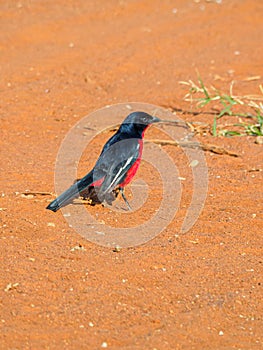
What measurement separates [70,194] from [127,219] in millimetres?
533

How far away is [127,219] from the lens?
5.79 metres

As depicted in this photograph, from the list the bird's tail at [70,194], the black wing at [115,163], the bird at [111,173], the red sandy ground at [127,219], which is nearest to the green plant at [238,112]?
the red sandy ground at [127,219]

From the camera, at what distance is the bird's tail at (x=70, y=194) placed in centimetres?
570

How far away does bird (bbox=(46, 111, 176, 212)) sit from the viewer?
5.76 metres

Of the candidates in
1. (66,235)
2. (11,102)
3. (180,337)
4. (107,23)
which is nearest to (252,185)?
(66,235)

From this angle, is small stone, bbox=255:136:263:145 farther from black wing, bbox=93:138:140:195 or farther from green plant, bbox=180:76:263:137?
black wing, bbox=93:138:140:195

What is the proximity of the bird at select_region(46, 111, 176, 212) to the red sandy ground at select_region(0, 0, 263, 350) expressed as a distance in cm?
29

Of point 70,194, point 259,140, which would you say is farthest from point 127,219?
point 259,140

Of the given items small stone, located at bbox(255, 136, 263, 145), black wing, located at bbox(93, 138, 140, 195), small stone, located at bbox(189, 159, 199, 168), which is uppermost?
black wing, located at bbox(93, 138, 140, 195)

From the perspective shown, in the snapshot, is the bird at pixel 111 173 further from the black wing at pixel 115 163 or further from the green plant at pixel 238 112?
the green plant at pixel 238 112

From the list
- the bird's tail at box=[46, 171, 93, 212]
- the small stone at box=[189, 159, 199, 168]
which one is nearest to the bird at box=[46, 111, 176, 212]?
the bird's tail at box=[46, 171, 93, 212]

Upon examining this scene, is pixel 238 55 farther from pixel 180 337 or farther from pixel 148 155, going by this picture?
pixel 180 337

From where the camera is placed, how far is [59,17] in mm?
11602

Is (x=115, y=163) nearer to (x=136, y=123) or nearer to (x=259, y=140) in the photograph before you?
(x=136, y=123)
